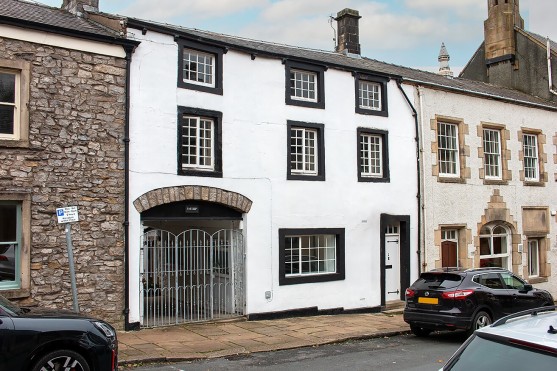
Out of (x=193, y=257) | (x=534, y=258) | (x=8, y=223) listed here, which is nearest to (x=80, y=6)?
(x=8, y=223)

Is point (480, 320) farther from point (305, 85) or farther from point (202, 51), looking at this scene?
point (202, 51)

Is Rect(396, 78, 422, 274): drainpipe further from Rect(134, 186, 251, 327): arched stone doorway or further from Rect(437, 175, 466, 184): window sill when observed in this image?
Rect(134, 186, 251, 327): arched stone doorway

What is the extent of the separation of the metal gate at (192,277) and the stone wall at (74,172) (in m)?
0.96

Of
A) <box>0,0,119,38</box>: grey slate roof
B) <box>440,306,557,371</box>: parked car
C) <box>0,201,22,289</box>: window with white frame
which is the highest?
<box>0,0,119,38</box>: grey slate roof

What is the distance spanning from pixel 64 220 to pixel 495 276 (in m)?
9.15

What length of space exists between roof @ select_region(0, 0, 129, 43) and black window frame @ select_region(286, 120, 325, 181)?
197 inches

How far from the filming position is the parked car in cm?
398

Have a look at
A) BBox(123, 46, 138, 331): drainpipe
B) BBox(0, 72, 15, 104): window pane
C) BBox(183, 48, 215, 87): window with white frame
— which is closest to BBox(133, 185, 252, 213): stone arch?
BBox(123, 46, 138, 331): drainpipe

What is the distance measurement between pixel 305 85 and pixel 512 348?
13.0 m

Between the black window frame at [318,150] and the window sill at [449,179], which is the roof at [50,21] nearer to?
the black window frame at [318,150]

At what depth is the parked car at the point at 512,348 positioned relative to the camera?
3984 mm

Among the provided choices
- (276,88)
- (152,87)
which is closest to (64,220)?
(152,87)

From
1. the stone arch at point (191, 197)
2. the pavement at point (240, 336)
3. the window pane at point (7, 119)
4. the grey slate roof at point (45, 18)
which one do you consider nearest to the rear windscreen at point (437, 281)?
the pavement at point (240, 336)

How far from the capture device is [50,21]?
12500 millimetres
